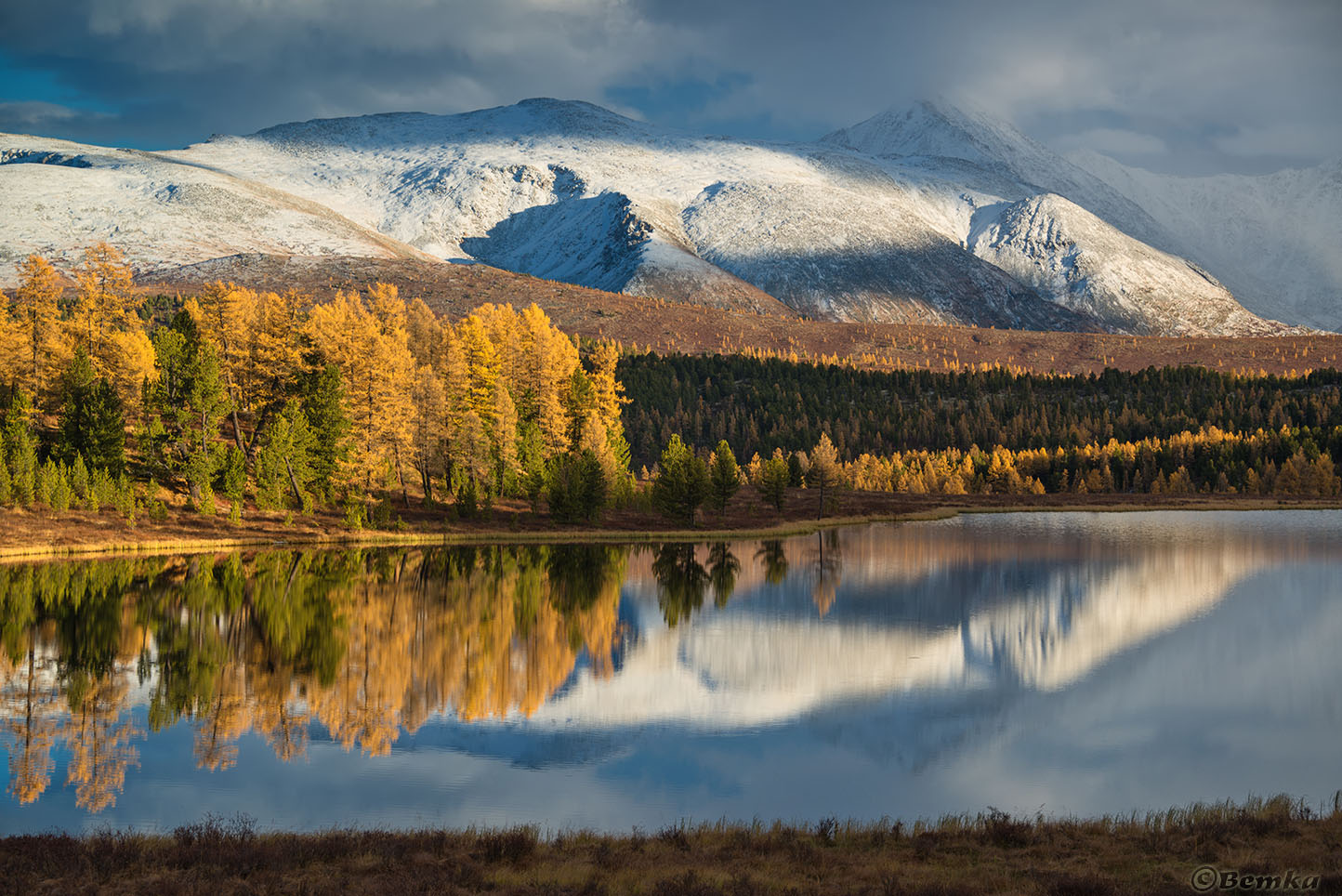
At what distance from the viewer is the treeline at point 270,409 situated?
8269cm

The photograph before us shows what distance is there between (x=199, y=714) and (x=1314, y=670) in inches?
1553

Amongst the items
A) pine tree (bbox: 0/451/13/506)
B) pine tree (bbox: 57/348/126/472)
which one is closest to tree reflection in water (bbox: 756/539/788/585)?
pine tree (bbox: 57/348/126/472)

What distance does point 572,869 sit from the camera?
17.8 m

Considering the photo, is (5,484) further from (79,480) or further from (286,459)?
(286,459)

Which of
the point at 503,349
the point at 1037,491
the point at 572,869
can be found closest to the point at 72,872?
the point at 572,869

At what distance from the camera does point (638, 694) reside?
36.5m

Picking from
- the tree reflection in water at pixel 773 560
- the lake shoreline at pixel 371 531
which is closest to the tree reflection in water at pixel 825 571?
the tree reflection in water at pixel 773 560

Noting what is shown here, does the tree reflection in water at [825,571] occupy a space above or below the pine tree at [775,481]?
below

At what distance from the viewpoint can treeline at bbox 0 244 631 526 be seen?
271 feet

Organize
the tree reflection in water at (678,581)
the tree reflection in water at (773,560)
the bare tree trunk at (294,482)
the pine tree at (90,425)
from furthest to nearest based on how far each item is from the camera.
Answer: the bare tree trunk at (294,482)
the pine tree at (90,425)
the tree reflection in water at (773,560)
the tree reflection in water at (678,581)

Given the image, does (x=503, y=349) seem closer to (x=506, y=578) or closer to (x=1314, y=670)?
(x=506, y=578)

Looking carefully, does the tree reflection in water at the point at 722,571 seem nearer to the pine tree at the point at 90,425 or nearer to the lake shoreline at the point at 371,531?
the lake shoreline at the point at 371,531

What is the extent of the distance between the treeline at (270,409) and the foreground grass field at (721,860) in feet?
223

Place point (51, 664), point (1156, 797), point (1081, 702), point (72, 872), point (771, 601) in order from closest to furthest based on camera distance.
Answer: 1. point (72, 872)
2. point (1156, 797)
3. point (1081, 702)
4. point (51, 664)
5. point (771, 601)
